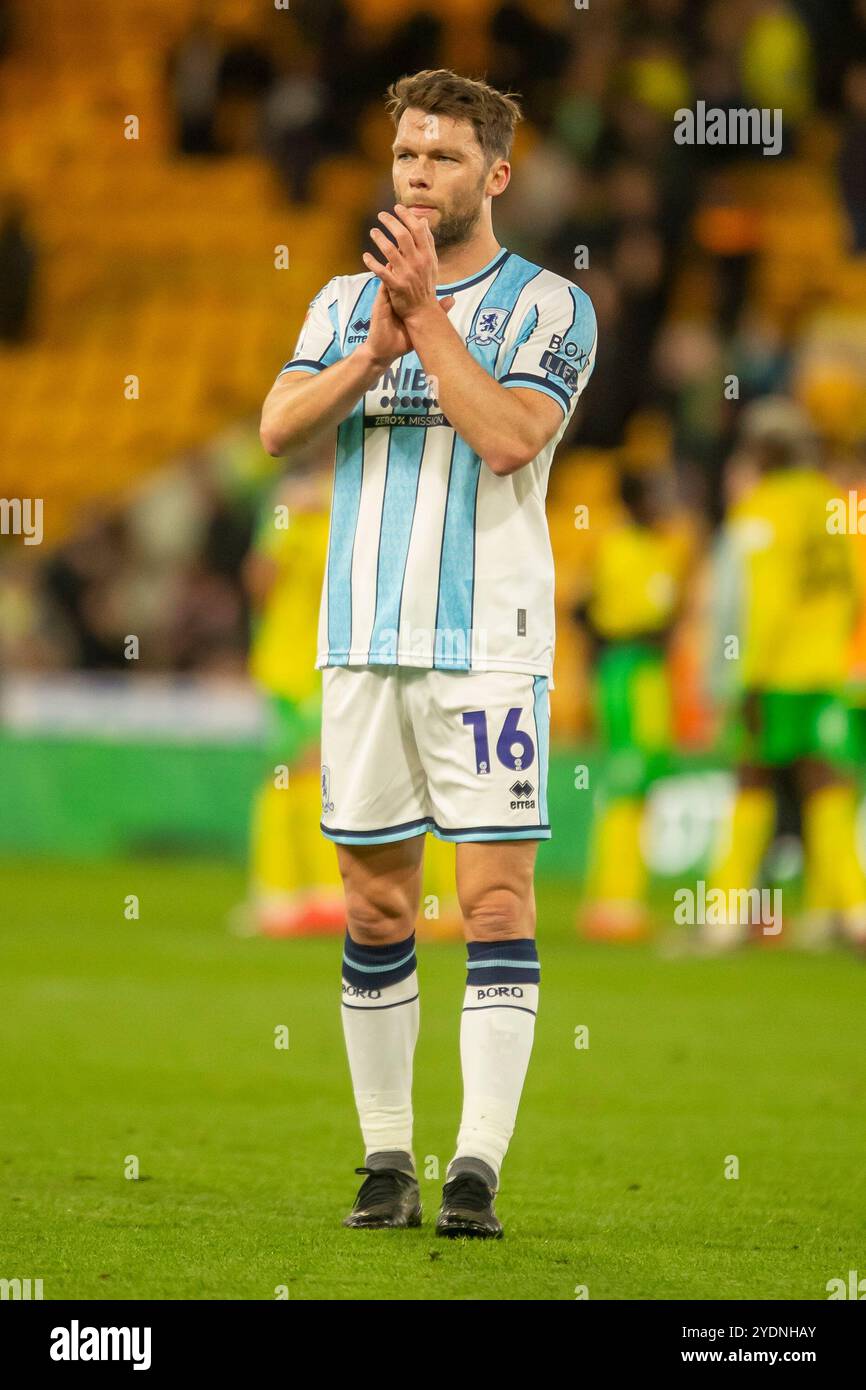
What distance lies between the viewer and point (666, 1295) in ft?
11.5

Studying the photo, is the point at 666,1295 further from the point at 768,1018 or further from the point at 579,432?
the point at 579,432

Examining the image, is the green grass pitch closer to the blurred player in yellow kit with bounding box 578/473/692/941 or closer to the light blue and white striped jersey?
the blurred player in yellow kit with bounding box 578/473/692/941

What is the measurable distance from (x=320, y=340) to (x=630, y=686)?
18.9 ft

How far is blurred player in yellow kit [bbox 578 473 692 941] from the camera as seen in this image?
963 cm

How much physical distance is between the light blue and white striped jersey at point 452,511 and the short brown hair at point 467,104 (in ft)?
0.77

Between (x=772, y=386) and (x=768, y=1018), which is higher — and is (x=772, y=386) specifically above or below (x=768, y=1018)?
above

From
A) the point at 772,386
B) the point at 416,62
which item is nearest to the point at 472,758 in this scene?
the point at 772,386

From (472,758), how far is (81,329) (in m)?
13.7

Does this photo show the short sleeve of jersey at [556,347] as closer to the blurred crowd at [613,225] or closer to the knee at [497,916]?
the knee at [497,916]

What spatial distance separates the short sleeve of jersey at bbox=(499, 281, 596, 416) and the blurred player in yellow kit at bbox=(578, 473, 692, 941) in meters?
5.56

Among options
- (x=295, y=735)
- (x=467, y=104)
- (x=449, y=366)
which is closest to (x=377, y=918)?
(x=449, y=366)

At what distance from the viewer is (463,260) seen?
4.12 metres

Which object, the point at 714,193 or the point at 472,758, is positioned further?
the point at 714,193

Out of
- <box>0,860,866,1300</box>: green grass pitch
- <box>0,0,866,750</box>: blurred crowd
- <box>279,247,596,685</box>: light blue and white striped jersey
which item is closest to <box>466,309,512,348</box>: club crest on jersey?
<box>279,247,596,685</box>: light blue and white striped jersey
